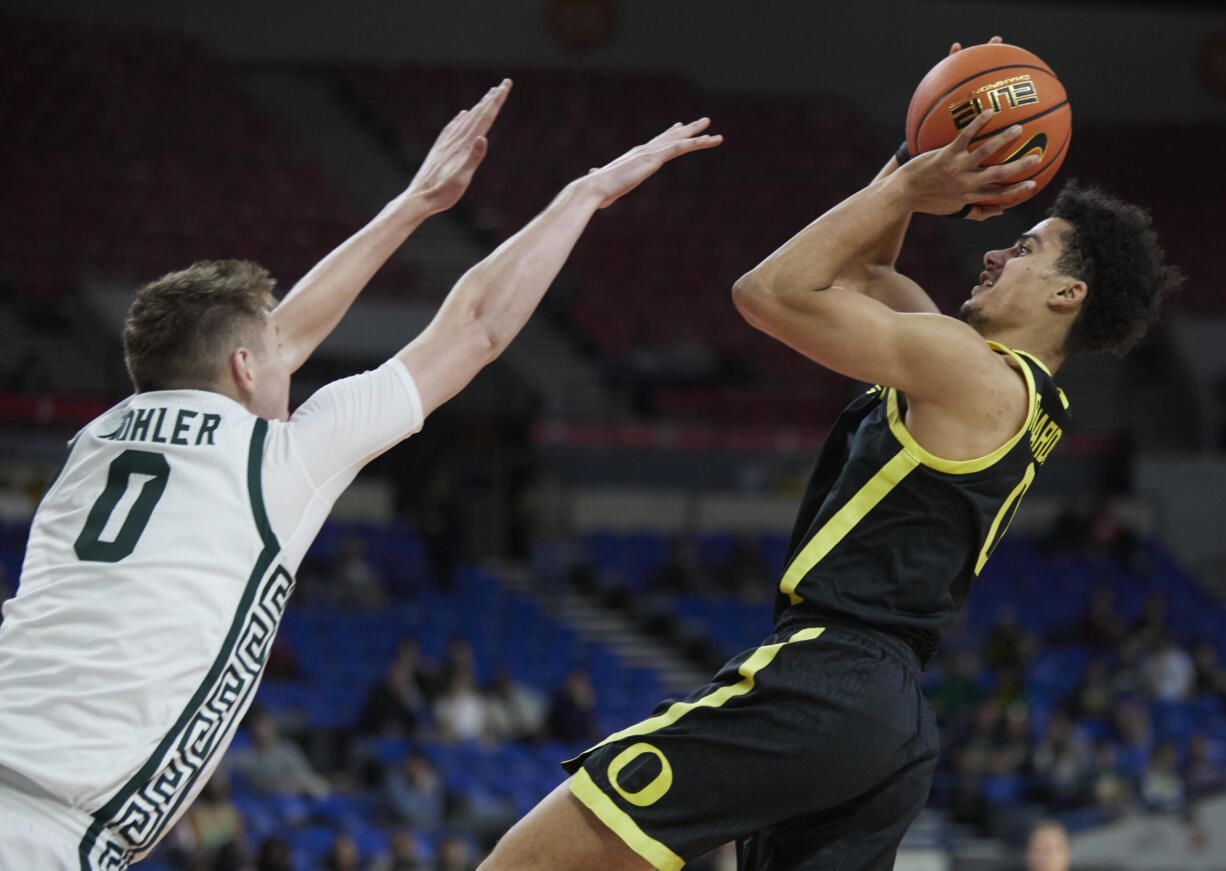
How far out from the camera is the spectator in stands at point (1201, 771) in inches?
487

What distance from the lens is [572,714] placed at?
38.6 feet

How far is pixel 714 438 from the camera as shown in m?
16.9

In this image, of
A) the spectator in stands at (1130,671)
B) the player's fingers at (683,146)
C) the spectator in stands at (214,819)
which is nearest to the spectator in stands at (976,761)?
the spectator in stands at (1130,671)

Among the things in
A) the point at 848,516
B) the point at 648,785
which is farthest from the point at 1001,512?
the point at 648,785

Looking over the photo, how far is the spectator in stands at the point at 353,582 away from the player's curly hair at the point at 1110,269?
994 centimetres

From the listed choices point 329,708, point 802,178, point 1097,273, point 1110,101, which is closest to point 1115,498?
point 802,178

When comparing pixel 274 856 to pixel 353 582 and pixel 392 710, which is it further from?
pixel 353 582

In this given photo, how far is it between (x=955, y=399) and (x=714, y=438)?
13.6m

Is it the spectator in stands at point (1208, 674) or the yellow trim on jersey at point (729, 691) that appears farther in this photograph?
the spectator in stands at point (1208, 674)

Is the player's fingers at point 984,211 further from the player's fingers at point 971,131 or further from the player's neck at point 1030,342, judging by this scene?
the player's neck at point 1030,342

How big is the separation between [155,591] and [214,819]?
7049mm

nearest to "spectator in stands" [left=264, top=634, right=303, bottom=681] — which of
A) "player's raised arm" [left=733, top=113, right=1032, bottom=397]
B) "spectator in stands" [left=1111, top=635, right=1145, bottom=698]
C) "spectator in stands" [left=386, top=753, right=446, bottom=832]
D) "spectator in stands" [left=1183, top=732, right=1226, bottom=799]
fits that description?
"spectator in stands" [left=386, top=753, right=446, bottom=832]

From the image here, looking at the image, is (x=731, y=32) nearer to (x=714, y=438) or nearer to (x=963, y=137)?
(x=714, y=438)

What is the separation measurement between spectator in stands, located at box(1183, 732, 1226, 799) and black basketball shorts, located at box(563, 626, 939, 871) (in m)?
10.0
